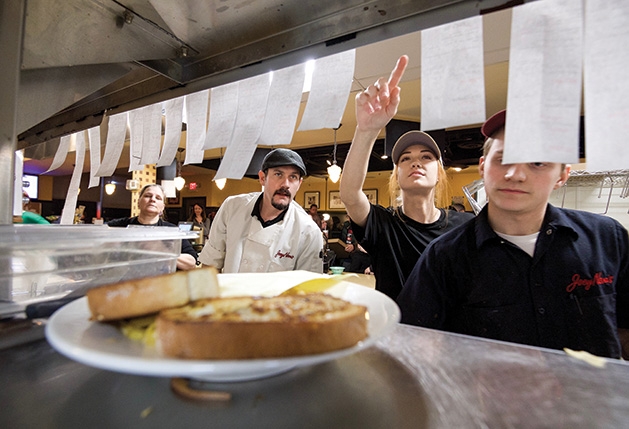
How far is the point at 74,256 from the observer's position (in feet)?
2.07

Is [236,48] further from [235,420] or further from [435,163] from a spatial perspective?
[435,163]

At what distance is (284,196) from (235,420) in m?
1.97

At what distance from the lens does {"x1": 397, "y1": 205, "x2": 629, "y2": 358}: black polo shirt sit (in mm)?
1024

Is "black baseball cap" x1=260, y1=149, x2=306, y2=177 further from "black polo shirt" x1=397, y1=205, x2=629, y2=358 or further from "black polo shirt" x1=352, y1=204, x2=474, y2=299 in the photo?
"black polo shirt" x1=397, y1=205, x2=629, y2=358

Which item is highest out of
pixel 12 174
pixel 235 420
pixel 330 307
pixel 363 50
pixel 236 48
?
pixel 363 50

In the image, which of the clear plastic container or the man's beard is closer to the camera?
the clear plastic container

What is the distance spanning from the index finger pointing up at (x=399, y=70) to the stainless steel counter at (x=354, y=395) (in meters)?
0.74

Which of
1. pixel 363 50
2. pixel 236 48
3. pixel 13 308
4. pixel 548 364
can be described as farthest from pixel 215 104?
pixel 363 50

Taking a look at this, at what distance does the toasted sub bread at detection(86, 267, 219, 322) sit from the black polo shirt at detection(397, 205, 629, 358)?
2.94 ft

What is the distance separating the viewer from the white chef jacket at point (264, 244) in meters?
2.23

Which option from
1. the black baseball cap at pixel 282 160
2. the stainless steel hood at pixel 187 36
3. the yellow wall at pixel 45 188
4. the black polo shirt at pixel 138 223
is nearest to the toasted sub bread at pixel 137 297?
the stainless steel hood at pixel 187 36

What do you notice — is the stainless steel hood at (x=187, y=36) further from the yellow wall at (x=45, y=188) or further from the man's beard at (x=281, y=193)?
the yellow wall at (x=45, y=188)

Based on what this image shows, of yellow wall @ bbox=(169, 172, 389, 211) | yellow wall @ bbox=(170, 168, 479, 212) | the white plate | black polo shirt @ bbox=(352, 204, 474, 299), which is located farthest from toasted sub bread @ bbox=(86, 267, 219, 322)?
yellow wall @ bbox=(169, 172, 389, 211)

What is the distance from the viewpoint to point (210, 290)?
56cm
